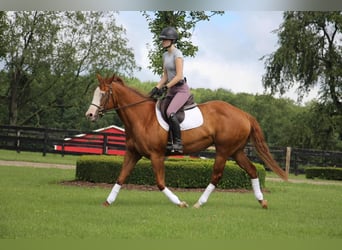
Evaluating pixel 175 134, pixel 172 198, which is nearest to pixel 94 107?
pixel 175 134

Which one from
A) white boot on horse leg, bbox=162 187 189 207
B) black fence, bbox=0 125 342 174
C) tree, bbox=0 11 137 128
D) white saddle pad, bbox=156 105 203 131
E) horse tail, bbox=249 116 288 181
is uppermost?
tree, bbox=0 11 137 128

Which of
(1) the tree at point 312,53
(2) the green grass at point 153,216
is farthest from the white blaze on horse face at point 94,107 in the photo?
(1) the tree at point 312,53

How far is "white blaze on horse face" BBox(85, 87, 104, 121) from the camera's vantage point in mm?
6141

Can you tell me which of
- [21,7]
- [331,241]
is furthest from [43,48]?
[331,241]

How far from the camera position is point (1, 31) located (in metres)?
9.82

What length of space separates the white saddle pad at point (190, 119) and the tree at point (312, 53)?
17.5 ft

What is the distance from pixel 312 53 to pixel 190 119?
641 cm

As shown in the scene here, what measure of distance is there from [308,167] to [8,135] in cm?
559

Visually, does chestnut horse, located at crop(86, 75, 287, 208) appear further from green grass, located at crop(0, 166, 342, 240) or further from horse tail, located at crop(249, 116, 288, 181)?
green grass, located at crop(0, 166, 342, 240)

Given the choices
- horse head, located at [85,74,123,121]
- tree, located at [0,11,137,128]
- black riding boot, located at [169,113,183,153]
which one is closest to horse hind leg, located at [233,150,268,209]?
black riding boot, located at [169,113,183,153]

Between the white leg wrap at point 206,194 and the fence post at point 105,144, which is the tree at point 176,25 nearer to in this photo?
the white leg wrap at point 206,194

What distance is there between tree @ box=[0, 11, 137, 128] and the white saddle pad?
3.99m

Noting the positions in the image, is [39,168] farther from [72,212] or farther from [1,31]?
[72,212]

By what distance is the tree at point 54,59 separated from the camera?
405 inches
